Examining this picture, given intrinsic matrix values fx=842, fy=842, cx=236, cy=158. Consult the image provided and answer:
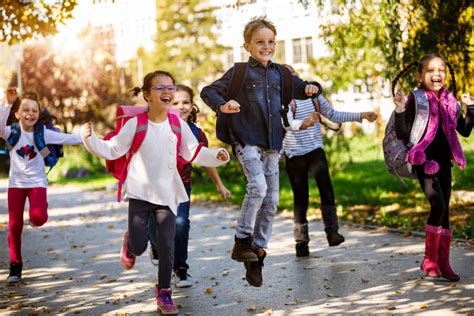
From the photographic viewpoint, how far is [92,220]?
48.1ft

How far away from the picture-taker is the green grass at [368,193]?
1154cm

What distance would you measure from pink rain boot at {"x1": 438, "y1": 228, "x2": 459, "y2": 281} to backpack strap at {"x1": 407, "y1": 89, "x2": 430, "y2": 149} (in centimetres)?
84

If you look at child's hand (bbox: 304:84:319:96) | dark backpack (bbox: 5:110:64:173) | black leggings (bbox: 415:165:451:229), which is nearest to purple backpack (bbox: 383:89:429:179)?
black leggings (bbox: 415:165:451:229)

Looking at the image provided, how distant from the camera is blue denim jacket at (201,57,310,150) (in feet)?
22.0

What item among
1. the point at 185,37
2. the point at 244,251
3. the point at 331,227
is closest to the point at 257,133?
the point at 244,251

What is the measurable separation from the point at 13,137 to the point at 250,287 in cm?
282

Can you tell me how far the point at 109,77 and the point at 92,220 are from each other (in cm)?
2895

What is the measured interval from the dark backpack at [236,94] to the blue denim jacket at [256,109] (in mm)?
Result: 31

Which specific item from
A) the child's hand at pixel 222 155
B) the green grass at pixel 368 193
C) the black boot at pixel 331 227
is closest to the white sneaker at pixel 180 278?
the black boot at pixel 331 227

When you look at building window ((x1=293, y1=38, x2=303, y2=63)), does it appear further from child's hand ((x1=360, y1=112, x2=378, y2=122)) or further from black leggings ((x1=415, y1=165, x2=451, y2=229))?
child's hand ((x1=360, y1=112, x2=378, y2=122))

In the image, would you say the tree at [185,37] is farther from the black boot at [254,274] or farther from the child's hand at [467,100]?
the black boot at [254,274]

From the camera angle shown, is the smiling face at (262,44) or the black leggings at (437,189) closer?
the smiling face at (262,44)

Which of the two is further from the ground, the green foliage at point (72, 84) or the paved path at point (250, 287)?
the green foliage at point (72, 84)

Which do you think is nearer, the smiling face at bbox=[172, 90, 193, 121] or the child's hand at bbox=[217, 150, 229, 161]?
the child's hand at bbox=[217, 150, 229, 161]
